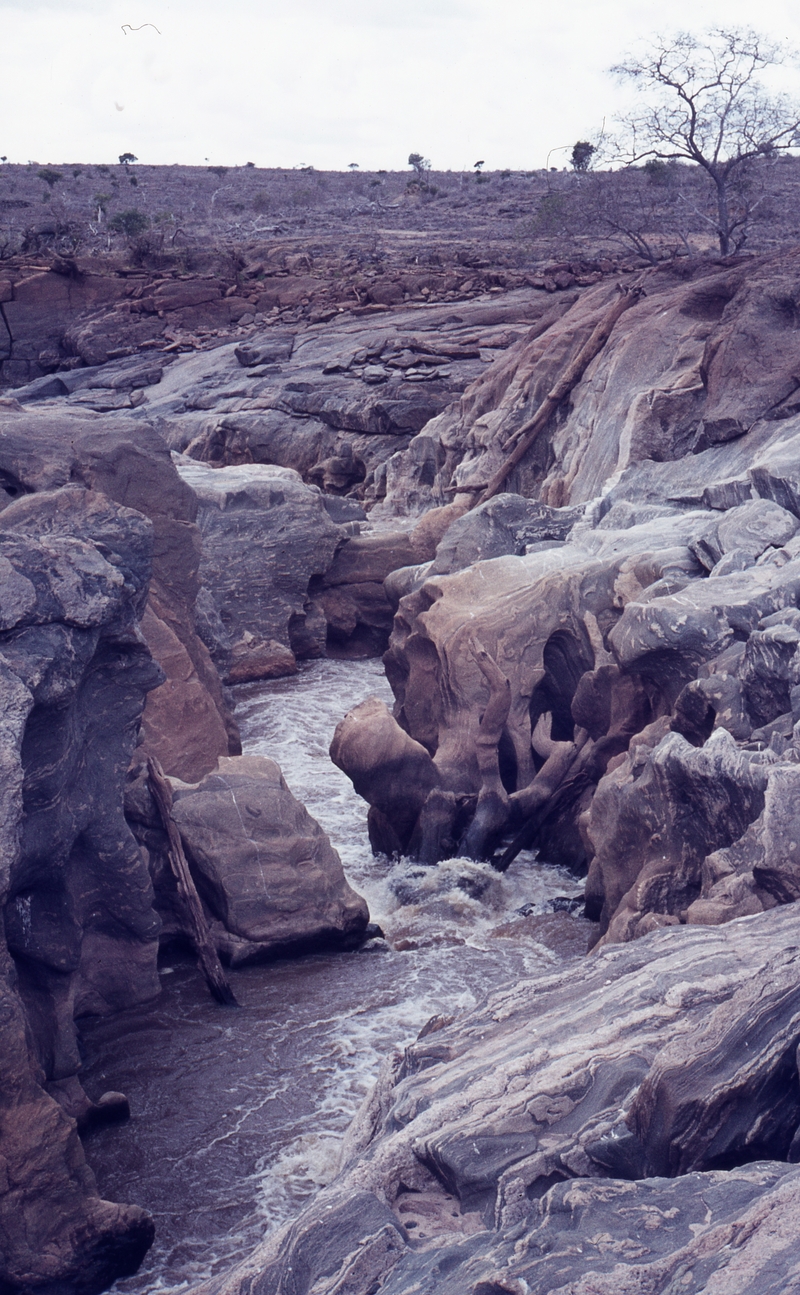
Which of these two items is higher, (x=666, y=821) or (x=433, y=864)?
(x=666, y=821)

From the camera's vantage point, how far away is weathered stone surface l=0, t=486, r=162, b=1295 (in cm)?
377

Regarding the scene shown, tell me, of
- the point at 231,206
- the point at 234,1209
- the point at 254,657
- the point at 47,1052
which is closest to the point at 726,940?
the point at 234,1209

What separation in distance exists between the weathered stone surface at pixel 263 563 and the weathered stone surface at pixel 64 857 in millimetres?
7049

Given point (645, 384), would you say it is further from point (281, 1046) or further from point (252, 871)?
point (281, 1046)

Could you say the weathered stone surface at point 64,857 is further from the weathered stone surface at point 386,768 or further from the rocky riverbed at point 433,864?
the weathered stone surface at point 386,768

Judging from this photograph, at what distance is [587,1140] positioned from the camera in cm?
313

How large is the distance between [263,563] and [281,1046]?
8.21 m

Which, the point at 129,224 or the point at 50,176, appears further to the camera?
the point at 50,176

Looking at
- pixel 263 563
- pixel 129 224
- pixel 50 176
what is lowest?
pixel 263 563

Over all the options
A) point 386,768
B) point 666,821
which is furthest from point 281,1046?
point 386,768

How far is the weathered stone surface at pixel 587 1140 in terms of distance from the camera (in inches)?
93.9

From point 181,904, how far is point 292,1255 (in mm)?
3313

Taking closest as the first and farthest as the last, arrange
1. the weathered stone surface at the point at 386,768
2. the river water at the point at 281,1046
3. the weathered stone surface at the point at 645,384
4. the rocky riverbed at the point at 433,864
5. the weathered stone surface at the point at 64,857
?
the rocky riverbed at the point at 433,864, the weathered stone surface at the point at 64,857, the river water at the point at 281,1046, the weathered stone surface at the point at 386,768, the weathered stone surface at the point at 645,384

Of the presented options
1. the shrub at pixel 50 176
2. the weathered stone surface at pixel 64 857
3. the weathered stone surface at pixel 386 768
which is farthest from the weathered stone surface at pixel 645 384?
the shrub at pixel 50 176
